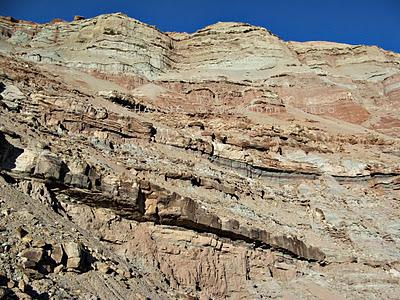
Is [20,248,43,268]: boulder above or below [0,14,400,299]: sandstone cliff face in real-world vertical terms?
below

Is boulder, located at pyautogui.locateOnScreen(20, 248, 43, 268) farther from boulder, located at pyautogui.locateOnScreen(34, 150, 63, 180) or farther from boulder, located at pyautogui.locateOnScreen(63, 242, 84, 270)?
boulder, located at pyautogui.locateOnScreen(34, 150, 63, 180)

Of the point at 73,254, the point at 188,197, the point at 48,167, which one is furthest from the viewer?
the point at 188,197

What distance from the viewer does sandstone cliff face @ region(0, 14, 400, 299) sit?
970 cm

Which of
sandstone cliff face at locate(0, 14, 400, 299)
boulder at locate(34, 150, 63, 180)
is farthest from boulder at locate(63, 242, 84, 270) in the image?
boulder at locate(34, 150, 63, 180)

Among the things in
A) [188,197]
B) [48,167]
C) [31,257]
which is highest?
[188,197]

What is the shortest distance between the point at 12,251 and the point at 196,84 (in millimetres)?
42314

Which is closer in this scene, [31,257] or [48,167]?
[31,257]

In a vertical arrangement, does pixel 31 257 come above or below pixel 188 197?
below

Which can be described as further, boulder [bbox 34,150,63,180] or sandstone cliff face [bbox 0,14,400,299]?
boulder [bbox 34,150,63,180]

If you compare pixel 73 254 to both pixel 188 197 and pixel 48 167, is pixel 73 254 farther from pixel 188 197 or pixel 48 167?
pixel 188 197

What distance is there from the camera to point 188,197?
48.7 ft

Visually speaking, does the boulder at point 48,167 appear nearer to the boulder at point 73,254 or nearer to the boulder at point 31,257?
the boulder at point 73,254

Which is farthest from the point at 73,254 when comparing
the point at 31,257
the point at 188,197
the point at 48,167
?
A: the point at 188,197

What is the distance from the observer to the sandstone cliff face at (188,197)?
382 inches
